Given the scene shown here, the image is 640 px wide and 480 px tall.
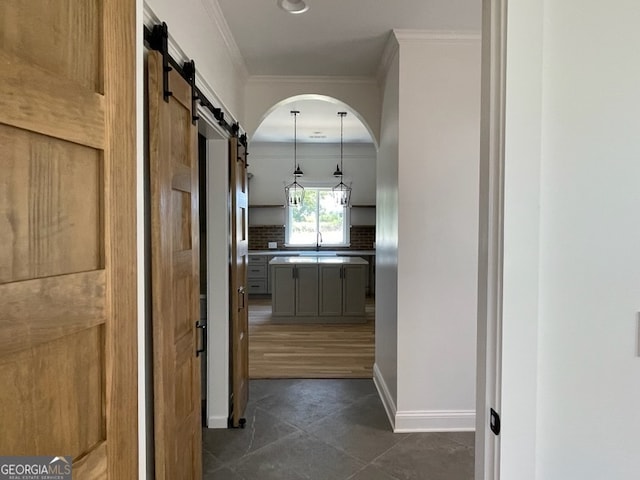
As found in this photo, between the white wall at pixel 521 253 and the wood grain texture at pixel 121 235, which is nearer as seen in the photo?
the wood grain texture at pixel 121 235

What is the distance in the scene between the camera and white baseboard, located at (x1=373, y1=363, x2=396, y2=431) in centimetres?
297

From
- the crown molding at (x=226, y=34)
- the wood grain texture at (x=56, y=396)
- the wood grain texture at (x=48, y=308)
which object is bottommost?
the wood grain texture at (x=56, y=396)

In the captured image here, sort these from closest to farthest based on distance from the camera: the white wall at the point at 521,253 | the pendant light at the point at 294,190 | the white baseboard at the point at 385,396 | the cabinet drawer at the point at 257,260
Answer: the white wall at the point at 521,253 < the white baseboard at the point at 385,396 < the pendant light at the point at 294,190 < the cabinet drawer at the point at 257,260

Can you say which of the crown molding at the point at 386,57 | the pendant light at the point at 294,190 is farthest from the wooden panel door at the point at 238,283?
the pendant light at the point at 294,190

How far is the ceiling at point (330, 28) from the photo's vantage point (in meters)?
2.39

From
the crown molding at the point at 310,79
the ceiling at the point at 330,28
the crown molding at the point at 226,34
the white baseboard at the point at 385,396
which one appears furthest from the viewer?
the crown molding at the point at 310,79

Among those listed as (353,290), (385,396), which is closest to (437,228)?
(385,396)

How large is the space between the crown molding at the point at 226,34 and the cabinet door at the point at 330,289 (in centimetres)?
337

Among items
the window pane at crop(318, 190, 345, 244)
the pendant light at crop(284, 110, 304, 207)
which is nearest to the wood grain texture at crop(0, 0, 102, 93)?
the pendant light at crop(284, 110, 304, 207)

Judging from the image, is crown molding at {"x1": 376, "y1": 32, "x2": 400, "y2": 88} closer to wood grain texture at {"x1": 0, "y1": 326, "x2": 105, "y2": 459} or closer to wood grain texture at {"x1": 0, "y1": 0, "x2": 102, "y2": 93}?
wood grain texture at {"x1": 0, "y1": 0, "x2": 102, "y2": 93}

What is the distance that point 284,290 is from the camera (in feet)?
20.1

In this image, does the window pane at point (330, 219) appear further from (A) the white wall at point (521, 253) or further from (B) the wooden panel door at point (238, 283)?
(A) the white wall at point (521, 253)

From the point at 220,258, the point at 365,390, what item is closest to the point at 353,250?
the point at 365,390

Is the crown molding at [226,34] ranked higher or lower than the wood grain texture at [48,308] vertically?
higher
